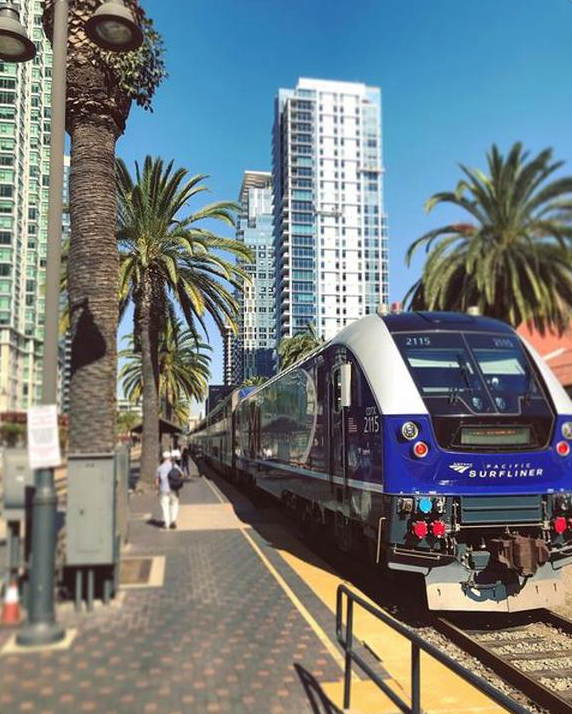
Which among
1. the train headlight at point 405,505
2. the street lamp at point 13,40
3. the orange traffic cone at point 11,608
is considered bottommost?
the train headlight at point 405,505

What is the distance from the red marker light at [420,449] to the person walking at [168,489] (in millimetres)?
4067

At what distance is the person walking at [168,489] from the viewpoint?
7.41ft

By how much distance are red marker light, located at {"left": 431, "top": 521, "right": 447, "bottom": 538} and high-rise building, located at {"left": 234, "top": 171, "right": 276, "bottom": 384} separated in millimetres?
3050

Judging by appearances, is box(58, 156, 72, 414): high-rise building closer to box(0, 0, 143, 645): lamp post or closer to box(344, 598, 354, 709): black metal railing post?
box(0, 0, 143, 645): lamp post

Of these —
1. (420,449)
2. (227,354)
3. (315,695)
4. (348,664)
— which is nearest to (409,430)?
(420,449)

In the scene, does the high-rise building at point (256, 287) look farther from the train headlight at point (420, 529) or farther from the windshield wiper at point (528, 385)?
the windshield wiper at point (528, 385)

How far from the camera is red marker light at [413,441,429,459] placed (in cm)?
617

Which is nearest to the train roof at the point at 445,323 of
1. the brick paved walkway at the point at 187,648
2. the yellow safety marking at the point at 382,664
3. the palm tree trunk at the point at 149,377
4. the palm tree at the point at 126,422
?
the yellow safety marking at the point at 382,664

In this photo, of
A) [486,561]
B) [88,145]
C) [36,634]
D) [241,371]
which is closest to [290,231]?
[241,371]

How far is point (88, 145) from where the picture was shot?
2.03 meters

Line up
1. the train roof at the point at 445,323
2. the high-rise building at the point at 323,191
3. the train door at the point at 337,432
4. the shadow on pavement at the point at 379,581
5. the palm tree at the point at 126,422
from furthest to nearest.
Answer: the train door at the point at 337,432 < the shadow on pavement at the point at 379,581 < the train roof at the point at 445,323 < the high-rise building at the point at 323,191 < the palm tree at the point at 126,422

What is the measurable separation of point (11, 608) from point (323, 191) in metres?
3.69

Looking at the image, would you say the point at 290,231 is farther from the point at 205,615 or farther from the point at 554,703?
the point at 554,703

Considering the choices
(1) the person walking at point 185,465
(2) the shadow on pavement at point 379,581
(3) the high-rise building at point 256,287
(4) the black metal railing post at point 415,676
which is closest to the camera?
(1) the person walking at point 185,465
